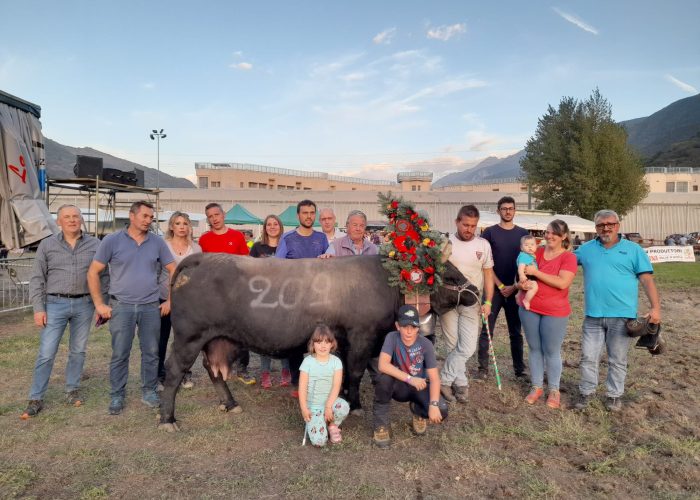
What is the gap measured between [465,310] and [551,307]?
3.05 ft

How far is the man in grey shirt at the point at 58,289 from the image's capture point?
15.8 ft

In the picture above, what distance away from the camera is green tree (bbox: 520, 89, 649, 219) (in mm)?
29094

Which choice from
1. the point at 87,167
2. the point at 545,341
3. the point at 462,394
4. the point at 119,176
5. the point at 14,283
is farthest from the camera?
the point at 119,176

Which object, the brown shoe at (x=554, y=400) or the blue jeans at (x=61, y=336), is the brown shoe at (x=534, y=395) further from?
the blue jeans at (x=61, y=336)

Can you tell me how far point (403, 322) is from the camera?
418 centimetres

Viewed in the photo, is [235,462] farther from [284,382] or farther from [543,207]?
[543,207]

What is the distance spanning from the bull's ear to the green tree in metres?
28.0

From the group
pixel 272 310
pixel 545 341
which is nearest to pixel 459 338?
pixel 545 341

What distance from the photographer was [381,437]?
4.13 m

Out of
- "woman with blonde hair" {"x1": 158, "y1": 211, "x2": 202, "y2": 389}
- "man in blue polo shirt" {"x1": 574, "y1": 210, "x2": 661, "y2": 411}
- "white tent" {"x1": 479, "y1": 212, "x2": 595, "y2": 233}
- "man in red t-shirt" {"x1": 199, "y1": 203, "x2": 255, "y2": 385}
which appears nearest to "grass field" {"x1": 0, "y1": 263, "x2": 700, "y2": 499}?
"man in blue polo shirt" {"x1": 574, "y1": 210, "x2": 661, "y2": 411}

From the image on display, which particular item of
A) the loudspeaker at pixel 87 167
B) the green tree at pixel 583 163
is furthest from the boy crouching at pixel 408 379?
the green tree at pixel 583 163

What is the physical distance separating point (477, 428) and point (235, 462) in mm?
2289

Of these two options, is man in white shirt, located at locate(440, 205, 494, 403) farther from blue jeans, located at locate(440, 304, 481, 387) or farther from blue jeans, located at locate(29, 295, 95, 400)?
blue jeans, located at locate(29, 295, 95, 400)

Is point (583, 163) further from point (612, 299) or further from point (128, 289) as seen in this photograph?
point (128, 289)
